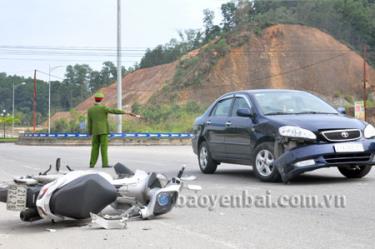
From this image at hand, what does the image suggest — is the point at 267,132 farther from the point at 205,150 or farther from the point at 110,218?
the point at 110,218

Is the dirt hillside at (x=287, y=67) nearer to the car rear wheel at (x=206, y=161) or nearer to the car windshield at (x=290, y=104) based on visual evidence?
the car rear wheel at (x=206, y=161)

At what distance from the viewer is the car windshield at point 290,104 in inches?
416

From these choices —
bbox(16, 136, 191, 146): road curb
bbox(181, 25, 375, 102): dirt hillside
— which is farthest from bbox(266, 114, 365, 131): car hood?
bbox(181, 25, 375, 102): dirt hillside

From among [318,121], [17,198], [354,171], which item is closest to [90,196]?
[17,198]

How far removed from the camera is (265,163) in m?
10.1

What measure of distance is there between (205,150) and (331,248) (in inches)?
274

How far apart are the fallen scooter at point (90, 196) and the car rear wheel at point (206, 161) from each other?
5045mm

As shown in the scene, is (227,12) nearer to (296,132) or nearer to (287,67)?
(287,67)

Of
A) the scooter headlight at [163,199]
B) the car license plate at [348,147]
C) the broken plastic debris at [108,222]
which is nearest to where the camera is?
the broken plastic debris at [108,222]

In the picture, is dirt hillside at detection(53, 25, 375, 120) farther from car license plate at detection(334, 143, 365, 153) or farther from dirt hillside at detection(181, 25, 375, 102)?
car license plate at detection(334, 143, 365, 153)

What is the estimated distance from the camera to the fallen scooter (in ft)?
20.6

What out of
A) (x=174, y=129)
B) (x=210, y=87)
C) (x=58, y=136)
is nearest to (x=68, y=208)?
(x=58, y=136)

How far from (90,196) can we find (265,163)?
169 inches

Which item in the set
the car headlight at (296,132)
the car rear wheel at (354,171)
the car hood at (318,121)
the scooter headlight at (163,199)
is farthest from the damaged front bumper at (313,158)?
the scooter headlight at (163,199)
